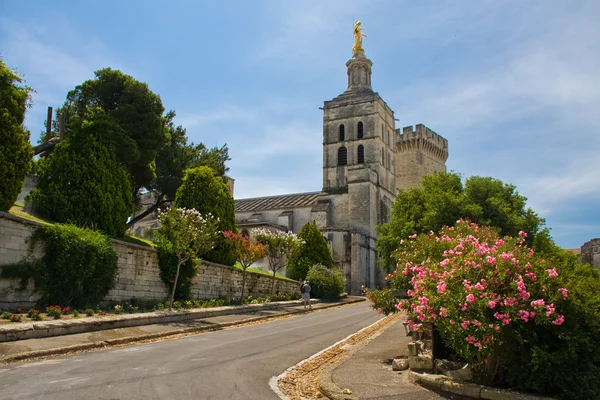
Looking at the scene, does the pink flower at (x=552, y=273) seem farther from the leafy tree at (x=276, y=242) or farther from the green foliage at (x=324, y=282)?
the green foliage at (x=324, y=282)

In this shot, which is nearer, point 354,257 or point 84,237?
point 84,237

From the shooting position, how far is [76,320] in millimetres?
12156

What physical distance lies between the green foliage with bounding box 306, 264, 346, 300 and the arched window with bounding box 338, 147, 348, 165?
23.7 meters

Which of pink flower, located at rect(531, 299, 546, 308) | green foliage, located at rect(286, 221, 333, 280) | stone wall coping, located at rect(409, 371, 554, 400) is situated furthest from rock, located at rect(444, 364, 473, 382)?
green foliage, located at rect(286, 221, 333, 280)

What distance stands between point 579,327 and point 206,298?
18.2 metres

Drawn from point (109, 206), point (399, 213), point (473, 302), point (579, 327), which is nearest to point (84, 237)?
point (109, 206)

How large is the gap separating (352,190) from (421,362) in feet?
141

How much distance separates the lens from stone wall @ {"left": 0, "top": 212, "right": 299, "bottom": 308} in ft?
44.1

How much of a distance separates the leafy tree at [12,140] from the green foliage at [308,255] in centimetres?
2178

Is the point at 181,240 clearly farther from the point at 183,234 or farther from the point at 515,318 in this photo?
the point at 515,318

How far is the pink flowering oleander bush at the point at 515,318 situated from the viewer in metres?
5.96

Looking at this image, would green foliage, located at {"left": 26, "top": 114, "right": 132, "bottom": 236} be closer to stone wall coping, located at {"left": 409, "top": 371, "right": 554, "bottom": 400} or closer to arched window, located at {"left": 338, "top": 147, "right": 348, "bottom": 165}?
stone wall coping, located at {"left": 409, "top": 371, "right": 554, "bottom": 400}

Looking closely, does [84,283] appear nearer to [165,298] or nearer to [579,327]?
[165,298]

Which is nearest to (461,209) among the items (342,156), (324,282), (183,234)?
(324,282)
